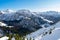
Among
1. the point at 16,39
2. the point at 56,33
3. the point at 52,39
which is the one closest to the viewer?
the point at 16,39

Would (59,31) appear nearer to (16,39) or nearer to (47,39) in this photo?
(47,39)

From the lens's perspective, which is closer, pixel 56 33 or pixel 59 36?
pixel 59 36

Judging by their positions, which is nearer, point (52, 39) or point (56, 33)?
point (52, 39)

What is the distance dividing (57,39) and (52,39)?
229 inches

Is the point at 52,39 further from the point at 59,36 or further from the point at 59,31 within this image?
the point at 59,31

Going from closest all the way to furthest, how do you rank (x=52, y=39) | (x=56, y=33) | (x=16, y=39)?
(x=16, y=39)
(x=52, y=39)
(x=56, y=33)

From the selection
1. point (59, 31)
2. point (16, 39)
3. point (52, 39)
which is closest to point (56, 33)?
point (59, 31)

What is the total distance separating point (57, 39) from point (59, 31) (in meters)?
19.4

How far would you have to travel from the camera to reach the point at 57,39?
113 metres

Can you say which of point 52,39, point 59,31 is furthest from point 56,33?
point 52,39

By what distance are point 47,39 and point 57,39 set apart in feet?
38.1

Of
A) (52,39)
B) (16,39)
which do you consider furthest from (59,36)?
(16,39)

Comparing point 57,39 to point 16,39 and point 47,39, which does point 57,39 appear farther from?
point 16,39

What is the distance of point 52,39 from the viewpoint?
385 ft
